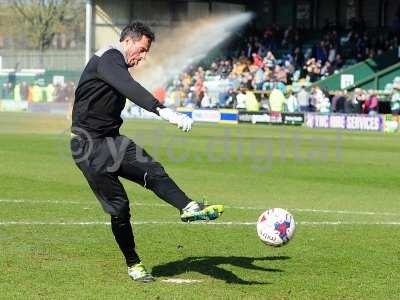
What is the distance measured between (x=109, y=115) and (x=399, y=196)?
9.15 meters

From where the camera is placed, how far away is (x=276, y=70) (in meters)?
52.0

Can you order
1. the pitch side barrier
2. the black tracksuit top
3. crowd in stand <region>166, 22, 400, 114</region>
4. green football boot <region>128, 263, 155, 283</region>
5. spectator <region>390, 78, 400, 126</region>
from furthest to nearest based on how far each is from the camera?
crowd in stand <region>166, 22, 400, 114</region>, spectator <region>390, 78, 400, 126</region>, the pitch side barrier, green football boot <region>128, 263, 155, 283</region>, the black tracksuit top

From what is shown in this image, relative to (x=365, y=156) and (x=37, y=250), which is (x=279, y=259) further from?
Result: (x=365, y=156)

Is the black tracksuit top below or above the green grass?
above

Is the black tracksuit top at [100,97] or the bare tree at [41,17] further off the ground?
the bare tree at [41,17]

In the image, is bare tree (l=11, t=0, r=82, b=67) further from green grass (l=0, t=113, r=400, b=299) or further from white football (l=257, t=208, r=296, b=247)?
white football (l=257, t=208, r=296, b=247)

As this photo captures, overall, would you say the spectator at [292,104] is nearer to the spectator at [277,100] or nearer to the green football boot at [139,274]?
the spectator at [277,100]

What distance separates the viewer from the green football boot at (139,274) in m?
8.77

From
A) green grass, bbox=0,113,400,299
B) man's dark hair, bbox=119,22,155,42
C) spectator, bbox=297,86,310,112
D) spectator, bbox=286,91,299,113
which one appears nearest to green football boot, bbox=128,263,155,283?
green grass, bbox=0,113,400,299

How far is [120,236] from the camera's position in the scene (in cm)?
892

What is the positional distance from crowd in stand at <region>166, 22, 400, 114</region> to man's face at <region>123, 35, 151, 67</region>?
124 ft

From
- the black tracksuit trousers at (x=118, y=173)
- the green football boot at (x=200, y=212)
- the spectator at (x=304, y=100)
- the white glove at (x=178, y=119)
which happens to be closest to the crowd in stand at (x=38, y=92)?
the spectator at (x=304, y=100)

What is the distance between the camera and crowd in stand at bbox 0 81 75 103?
62719mm

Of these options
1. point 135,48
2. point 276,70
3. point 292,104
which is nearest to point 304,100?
point 292,104
